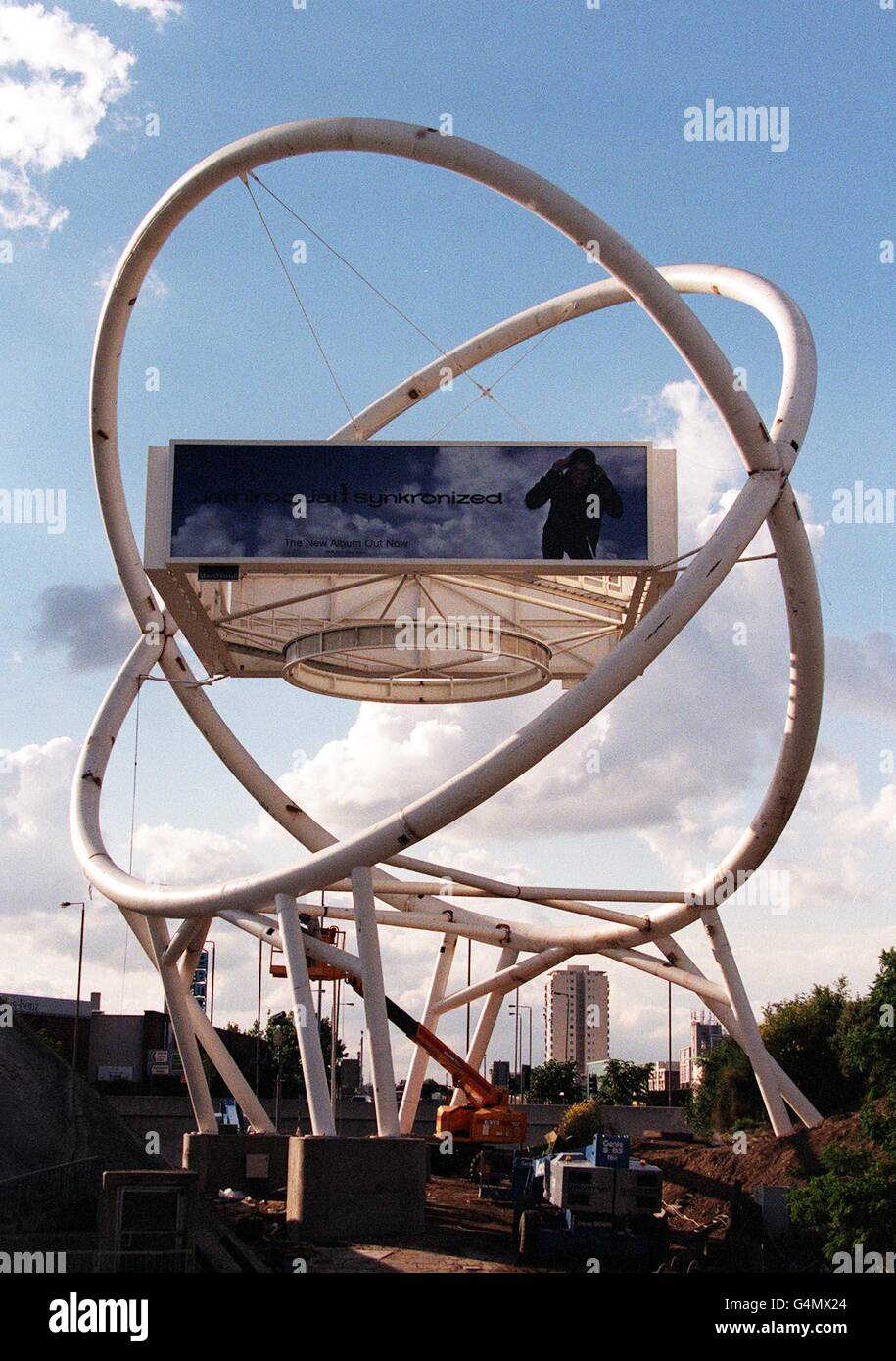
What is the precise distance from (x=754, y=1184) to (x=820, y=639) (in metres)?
15.0

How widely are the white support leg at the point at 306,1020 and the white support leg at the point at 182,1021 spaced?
7720 millimetres

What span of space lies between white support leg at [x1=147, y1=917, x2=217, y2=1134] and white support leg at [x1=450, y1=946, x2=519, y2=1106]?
11.1 metres

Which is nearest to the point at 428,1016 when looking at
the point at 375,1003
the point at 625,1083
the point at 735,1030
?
the point at 735,1030

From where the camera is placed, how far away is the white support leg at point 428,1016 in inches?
2176

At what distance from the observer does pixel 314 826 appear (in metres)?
48.6

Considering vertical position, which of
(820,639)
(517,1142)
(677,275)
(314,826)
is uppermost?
(677,275)

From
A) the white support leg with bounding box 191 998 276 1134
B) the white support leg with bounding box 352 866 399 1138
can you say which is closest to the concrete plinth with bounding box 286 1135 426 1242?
the white support leg with bounding box 352 866 399 1138

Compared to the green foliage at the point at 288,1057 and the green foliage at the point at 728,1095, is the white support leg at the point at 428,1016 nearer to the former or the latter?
the green foliage at the point at 728,1095

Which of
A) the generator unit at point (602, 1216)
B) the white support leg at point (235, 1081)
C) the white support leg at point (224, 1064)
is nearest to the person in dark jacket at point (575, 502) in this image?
the generator unit at point (602, 1216)

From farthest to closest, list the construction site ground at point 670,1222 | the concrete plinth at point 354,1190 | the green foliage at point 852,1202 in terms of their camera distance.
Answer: the concrete plinth at point 354,1190, the construction site ground at point 670,1222, the green foliage at point 852,1202

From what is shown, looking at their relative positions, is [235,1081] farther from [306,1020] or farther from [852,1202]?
[852,1202]

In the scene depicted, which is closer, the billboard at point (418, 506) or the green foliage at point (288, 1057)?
the billboard at point (418, 506)
